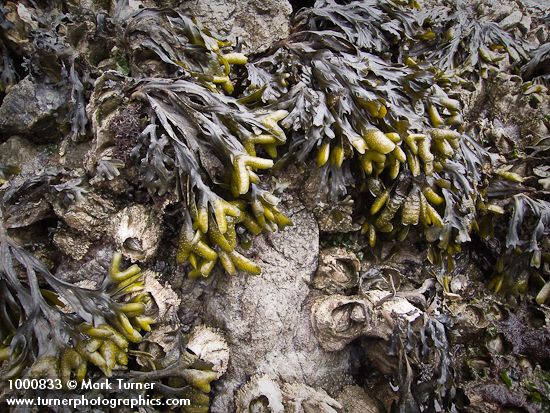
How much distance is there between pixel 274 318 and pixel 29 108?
76.1 inches

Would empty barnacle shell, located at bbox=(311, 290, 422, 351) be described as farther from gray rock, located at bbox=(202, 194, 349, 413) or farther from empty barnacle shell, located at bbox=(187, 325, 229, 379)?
empty barnacle shell, located at bbox=(187, 325, 229, 379)

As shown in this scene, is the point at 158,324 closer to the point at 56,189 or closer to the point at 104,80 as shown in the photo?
the point at 56,189

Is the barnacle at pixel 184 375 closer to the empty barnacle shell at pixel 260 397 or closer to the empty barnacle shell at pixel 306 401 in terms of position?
the empty barnacle shell at pixel 260 397

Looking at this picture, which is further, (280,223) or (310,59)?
(310,59)

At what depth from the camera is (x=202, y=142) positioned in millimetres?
2047

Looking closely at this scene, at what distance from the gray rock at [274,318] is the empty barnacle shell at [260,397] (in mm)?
56

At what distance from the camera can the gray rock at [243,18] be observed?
2.54 meters

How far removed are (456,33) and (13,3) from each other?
10.4 feet

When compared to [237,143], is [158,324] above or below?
below

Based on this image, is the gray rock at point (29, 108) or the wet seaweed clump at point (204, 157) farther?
the gray rock at point (29, 108)

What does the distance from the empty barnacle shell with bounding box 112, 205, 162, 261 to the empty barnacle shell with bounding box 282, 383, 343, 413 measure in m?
1.02

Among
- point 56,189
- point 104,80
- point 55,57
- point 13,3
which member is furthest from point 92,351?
point 13,3

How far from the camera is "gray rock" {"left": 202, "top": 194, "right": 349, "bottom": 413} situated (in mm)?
2117

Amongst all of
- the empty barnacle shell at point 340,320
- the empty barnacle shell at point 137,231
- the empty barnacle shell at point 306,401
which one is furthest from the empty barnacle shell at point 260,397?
the empty barnacle shell at point 137,231
